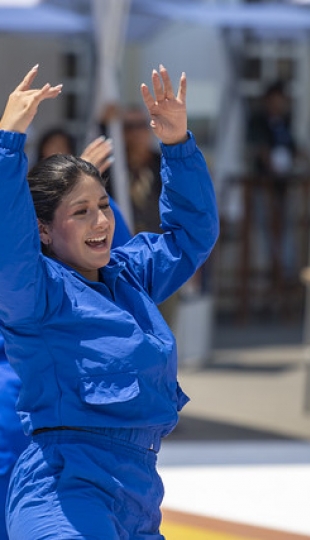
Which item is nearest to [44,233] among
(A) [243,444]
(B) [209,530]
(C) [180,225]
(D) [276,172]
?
(C) [180,225]

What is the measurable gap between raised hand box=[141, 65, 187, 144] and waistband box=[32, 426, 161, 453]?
2.36 ft

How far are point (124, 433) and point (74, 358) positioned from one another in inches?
8.1

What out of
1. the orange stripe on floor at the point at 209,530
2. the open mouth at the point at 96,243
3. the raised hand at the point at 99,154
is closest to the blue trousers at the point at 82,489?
the open mouth at the point at 96,243

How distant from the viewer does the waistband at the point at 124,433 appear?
8.76ft

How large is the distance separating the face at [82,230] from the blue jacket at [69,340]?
1.8 inches

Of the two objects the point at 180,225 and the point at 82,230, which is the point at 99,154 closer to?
the point at 180,225

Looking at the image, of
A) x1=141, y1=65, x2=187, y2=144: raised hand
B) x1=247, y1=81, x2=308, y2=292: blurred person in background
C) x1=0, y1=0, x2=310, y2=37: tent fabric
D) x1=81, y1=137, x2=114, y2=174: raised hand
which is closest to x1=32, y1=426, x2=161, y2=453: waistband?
x1=141, y1=65, x2=187, y2=144: raised hand

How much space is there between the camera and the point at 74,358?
2643 millimetres

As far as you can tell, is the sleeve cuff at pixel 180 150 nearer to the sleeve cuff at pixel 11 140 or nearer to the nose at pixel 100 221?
the nose at pixel 100 221

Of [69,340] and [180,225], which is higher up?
[180,225]

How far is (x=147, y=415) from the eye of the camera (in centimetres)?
269

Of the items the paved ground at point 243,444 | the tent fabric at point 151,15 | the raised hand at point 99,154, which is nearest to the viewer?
the raised hand at point 99,154

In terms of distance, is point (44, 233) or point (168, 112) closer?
point (44, 233)

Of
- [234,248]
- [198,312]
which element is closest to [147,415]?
[198,312]
